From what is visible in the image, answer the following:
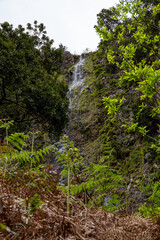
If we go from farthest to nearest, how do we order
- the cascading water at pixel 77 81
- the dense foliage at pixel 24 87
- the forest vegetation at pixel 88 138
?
the cascading water at pixel 77 81 < the dense foliage at pixel 24 87 < the forest vegetation at pixel 88 138

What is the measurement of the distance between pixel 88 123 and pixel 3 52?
18.0 ft

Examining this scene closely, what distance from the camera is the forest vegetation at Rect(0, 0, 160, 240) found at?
1154 mm

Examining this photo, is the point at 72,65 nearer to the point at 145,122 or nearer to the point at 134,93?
the point at 134,93

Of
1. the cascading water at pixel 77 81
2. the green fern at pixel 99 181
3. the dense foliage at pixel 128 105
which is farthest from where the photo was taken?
the cascading water at pixel 77 81

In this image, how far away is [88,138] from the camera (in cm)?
930

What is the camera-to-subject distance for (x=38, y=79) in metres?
7.50

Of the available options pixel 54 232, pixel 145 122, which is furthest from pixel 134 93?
pixel 54 232

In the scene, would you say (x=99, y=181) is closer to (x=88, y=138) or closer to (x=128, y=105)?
(x=128, y=105)

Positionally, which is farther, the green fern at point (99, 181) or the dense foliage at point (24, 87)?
the dense foliage at point (24, 87)

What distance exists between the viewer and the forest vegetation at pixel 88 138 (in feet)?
3.79

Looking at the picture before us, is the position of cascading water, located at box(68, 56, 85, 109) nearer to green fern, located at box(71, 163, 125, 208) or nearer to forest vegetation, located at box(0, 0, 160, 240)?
forest vegetation, located at box(0, 0, 160, 240)

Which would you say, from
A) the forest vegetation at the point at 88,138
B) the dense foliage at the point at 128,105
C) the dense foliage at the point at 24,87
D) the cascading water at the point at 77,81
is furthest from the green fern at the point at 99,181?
the cascading water at the point at 77,81

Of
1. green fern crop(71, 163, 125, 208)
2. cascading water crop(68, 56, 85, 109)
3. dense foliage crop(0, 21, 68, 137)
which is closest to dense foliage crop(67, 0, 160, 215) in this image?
green fern crop(71, 163, 125, 208)

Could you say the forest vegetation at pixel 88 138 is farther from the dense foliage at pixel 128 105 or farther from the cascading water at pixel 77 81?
the cascading water at pixel 77 81
